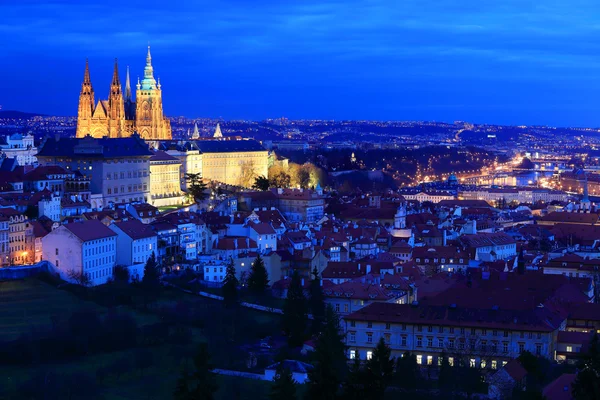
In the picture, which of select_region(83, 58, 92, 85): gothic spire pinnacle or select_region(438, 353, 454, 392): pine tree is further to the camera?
select_region(83, 58, 92, 85): gothic spire pinnacle

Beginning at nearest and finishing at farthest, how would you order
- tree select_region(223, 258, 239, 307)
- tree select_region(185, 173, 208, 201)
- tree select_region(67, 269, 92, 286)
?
tree select_region(223, 258, 239, 307), tree select_region(67, 269, 92, 286), tree select_region(185, 173, 208, 201)

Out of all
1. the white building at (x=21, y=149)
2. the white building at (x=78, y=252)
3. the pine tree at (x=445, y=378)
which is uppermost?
the white building at (x=21, y=149)

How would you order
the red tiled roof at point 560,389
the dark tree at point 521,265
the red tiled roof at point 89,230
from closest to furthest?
the red tiled roof at point 560,389, the red tiled roof at point 89,230, the dark tree at point 521,265

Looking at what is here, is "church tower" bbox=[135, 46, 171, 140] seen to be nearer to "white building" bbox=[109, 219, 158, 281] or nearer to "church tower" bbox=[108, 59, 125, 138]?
"church tower" bbox=[108, 59, 125, 138]

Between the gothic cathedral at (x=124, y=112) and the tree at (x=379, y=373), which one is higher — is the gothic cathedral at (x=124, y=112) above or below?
above

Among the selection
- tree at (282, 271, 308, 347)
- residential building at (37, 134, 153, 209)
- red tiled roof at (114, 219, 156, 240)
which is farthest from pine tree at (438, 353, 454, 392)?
residential building at (37, 134, 153, 209)

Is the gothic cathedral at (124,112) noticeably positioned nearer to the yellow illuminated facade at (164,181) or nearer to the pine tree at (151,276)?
the yellow illuminated facade at (164,181)

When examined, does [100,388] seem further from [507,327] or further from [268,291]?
[268,291]

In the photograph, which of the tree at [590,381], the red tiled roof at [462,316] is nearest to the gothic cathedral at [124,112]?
the red tiled roof at [462,316]
